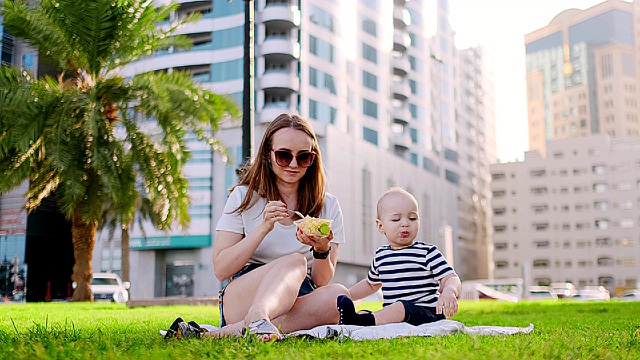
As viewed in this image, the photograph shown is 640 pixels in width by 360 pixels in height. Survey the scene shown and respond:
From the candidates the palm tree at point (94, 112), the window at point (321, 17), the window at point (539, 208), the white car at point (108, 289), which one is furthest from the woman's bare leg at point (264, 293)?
the window at point (539, 208)

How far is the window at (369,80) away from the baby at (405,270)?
47968mm

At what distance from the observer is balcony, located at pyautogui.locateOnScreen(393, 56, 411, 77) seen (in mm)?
58219

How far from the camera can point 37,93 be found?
16.0 m

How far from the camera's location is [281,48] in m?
43.9

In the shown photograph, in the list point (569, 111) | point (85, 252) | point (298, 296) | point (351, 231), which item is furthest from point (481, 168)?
point (298, 296)

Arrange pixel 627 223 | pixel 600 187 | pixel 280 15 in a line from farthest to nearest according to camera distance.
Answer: pixel 600 187 < pixel 627 223 < pixel 280 15

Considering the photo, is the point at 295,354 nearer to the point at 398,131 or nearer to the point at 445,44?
the point at 398,131

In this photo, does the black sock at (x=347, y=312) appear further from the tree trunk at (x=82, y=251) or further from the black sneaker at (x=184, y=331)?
the tree trunk at (x=82, y=251)

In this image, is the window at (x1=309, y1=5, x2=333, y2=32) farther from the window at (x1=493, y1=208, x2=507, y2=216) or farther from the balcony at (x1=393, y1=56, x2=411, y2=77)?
the window at (x1=493, y1=208, x2=507, y2=216)

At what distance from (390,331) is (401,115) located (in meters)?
54.0

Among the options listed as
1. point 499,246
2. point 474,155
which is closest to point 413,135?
point 474,155

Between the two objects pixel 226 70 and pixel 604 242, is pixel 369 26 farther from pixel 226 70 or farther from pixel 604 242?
pixel 604 242

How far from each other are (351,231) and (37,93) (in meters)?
33.4

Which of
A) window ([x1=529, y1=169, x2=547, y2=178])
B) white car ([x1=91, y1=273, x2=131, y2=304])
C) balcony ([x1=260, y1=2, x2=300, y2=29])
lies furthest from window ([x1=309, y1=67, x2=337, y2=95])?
window ([x1=529, y1=169, x2=547, y2=178])
